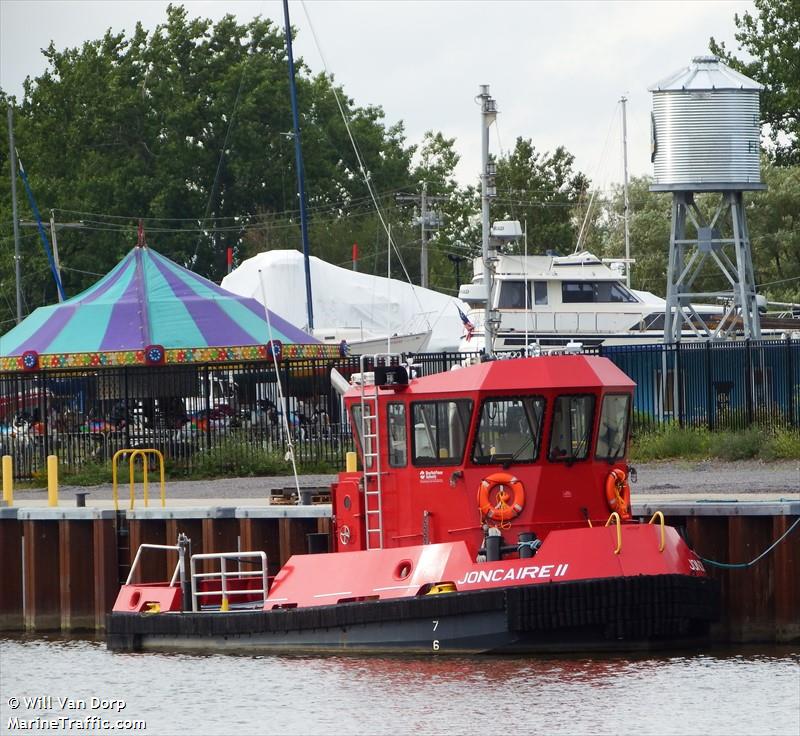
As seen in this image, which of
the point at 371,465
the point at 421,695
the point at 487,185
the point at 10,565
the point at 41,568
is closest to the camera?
the point at 421,695

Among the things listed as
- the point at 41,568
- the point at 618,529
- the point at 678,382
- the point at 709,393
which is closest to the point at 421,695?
the point at 618,529

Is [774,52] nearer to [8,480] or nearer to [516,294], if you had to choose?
[516,294]

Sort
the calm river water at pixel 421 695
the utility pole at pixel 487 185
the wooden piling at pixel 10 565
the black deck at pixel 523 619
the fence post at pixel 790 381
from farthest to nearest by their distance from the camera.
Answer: the fence post at pixel 790 381, the wooden piling at pixel 10 565, the utility pole at pixel 487 185, the black deck at pixel 523 619, the calm river water at pixel 421 695

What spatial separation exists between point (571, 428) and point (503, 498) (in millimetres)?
1126

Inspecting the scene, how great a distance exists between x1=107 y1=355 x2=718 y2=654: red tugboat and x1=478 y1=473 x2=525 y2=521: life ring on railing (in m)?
0.02

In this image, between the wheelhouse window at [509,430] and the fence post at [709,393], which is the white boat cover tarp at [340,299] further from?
the wheelhouse window at [509,430]

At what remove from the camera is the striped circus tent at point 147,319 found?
37312 mm

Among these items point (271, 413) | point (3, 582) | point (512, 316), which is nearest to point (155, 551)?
point (3, 582)

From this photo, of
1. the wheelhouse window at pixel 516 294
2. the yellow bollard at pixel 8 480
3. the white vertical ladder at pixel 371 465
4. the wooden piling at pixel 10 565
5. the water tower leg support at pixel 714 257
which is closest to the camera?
the white vertical ladder at pixel 371 465

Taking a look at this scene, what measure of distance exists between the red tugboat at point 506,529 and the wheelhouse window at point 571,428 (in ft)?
0.05

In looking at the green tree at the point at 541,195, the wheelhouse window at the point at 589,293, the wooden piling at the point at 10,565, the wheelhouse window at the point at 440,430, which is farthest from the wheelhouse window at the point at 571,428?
the green tree at the point at 541,195

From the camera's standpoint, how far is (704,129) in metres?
38.8

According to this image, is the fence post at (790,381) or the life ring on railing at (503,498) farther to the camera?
the fence post at (790,381)

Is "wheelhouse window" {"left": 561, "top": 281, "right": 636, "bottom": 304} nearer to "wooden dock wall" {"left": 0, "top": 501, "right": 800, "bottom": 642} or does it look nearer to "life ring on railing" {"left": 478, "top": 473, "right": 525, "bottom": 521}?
"wooden dock wall" {"left": 0, "top": 501, "right": 800, "bottom": 642}
